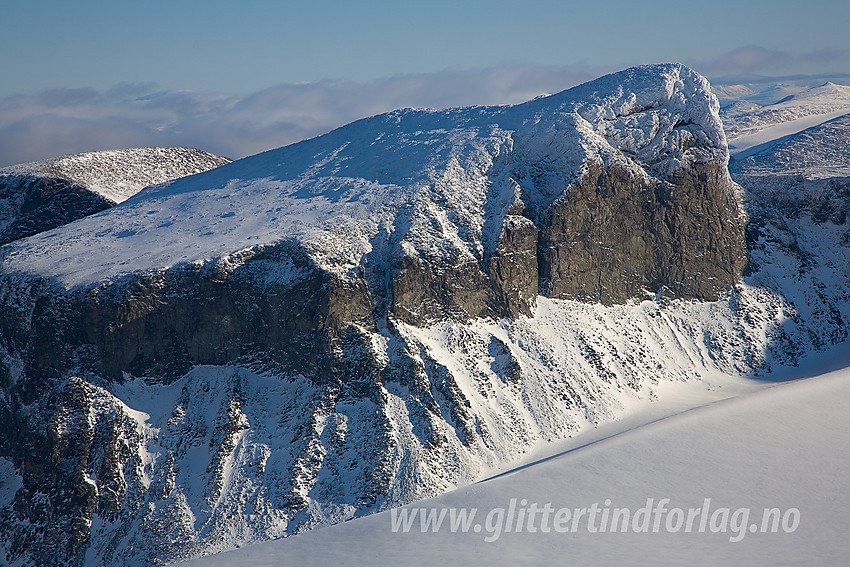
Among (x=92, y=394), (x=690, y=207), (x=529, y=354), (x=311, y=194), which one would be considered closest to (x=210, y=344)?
(x=92, y=394)

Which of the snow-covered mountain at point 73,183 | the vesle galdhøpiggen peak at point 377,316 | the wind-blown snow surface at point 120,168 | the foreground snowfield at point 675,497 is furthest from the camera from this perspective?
the wind-blown snow surface at point 120,168

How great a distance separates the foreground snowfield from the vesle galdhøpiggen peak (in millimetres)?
6725

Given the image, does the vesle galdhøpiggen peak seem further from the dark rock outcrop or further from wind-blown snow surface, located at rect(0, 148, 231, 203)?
wind-blown snow surface, located at rect(0, 148, 231, 203)

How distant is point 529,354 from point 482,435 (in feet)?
28.8

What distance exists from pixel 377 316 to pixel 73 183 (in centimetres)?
5405

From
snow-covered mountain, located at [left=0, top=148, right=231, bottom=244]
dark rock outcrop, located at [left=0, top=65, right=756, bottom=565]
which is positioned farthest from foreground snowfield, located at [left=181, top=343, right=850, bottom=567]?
snow-covered mountain, located at [left=0, top=148, right=231, bottom=244]

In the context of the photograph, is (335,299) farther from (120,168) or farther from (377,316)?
(120,168)

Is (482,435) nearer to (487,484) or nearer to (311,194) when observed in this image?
(487,484)

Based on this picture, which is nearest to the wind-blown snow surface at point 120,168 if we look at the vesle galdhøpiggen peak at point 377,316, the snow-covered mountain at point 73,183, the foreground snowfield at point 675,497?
→ the snow-covered mountain at point 73,183

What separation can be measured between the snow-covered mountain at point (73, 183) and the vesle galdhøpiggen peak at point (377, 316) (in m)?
20.8

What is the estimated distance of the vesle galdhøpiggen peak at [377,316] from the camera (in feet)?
151

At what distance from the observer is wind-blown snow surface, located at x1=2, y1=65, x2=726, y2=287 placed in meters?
54.4

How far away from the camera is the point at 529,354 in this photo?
180 ft

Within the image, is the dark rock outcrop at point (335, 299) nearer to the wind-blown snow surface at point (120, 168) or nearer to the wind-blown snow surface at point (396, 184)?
the wind-blown snow surface at point (396, 184)
